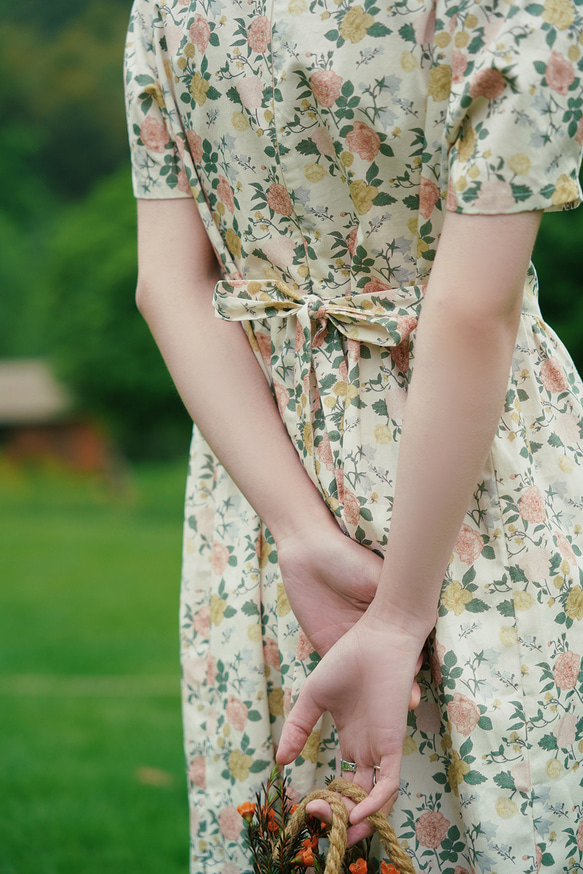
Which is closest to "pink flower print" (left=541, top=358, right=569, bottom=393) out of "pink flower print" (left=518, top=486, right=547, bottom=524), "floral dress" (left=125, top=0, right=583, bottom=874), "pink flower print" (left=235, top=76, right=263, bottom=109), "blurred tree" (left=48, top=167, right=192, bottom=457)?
"floral dress" (left=125, top=0, right=583, bottom=874)

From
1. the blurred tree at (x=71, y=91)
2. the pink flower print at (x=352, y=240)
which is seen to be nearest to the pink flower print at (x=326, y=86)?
the pink flower print at (x=352, y=240)

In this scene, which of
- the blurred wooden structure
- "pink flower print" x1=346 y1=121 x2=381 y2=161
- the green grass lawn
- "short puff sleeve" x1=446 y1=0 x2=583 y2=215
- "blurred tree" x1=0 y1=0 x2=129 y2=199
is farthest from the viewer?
"blurred tree" x1=0 y1=0 x2=129 y2=199

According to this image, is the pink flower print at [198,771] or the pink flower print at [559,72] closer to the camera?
the pink flower print at [559,72]

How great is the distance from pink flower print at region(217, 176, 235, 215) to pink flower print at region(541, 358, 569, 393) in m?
0.31

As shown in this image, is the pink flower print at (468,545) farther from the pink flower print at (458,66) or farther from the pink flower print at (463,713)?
the pink flower print at (458,66)

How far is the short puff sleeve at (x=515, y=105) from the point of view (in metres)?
0.57

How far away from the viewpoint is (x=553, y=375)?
2.56 feet

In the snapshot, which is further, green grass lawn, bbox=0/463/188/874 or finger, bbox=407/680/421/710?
green grass lawn, bbox=0/463/188/874

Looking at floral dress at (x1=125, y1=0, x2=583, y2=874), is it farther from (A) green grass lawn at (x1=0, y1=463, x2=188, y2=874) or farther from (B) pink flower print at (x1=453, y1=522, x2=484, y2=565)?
(A) green grass lawn at (x1=0, y1=463, x2=188, y2=874)

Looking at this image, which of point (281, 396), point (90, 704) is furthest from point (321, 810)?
point (90, 704)

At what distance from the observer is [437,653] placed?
704 millimetres

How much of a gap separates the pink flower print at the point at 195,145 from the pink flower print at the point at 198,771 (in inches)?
22.7

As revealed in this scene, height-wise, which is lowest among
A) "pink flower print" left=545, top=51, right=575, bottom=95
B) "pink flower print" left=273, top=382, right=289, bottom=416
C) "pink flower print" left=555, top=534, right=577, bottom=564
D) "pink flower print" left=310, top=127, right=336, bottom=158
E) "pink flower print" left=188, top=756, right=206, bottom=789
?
"pink flower print" left=188, top=756, right=206, bottom=789

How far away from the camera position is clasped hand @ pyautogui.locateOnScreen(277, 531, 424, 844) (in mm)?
660
